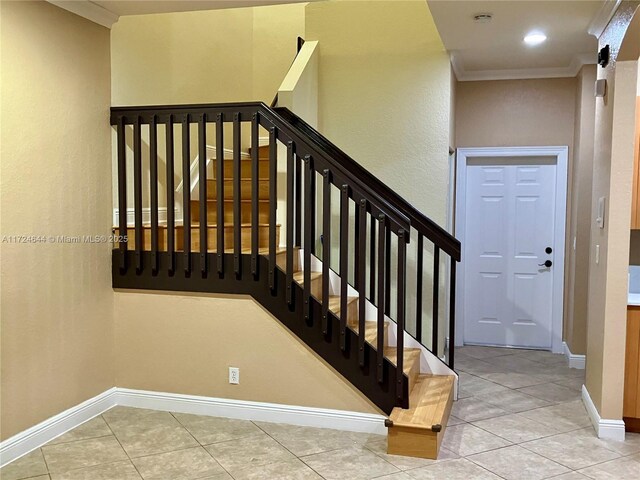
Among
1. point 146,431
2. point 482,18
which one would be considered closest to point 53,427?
point 146,431

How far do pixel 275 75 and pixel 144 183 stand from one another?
2.01m

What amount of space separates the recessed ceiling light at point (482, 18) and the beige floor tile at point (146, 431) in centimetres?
303

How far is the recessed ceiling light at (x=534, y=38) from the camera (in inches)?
166

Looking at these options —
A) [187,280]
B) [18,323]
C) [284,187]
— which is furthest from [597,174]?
[18,323]

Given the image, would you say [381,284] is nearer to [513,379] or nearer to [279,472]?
[279,472]

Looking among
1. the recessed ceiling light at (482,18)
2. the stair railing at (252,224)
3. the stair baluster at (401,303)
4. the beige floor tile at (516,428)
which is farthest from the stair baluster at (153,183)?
the beige floor tile at (516,428)

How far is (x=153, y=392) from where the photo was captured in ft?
13.0

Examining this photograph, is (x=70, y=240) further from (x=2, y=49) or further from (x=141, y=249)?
(x=2, y=49)

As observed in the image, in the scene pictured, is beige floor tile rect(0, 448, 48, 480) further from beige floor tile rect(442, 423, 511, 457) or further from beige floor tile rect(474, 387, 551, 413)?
beige floor tile rect(474, 387, 551, 413)

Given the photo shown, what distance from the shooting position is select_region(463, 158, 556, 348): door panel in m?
5.65

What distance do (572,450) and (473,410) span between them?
→ 0.75m

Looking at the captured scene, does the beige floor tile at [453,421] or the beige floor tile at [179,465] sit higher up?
the beige floor tile at [453,421]

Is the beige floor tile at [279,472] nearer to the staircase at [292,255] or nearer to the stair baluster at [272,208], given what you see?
the staircase at [292,255]

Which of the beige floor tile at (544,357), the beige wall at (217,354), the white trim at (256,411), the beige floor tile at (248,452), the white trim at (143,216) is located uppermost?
the white trim at (143,216)
